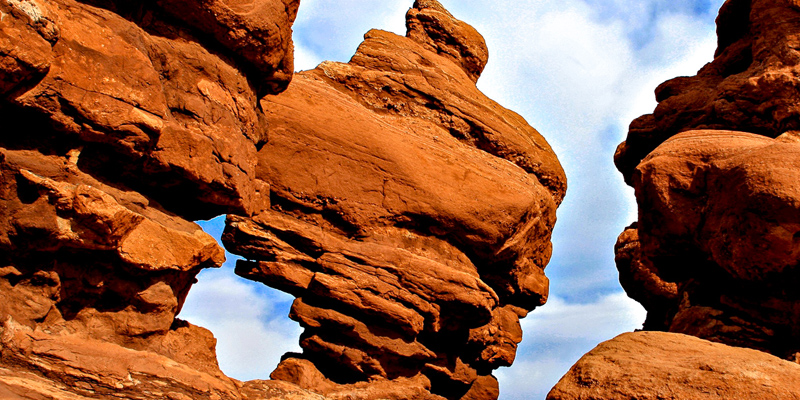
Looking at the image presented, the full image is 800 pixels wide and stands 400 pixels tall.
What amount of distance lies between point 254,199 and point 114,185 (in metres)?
3.29

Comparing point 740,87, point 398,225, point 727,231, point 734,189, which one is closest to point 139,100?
point 398,225

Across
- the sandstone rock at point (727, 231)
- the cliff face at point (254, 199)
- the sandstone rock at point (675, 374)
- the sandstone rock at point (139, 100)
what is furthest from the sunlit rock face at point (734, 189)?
the sandstone rock at point (139, 100)

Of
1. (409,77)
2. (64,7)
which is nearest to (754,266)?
(409,77)

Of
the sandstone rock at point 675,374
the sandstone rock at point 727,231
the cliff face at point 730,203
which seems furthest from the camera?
the sandstone rock at point 727,231

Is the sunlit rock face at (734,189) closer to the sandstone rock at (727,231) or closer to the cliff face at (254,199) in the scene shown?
the sandstone rock at (727,231)

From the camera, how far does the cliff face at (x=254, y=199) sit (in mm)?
8664

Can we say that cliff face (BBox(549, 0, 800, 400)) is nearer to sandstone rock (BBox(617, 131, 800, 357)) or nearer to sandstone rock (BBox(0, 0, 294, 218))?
sandstone rock (BBox(617, 131, 800, 357))

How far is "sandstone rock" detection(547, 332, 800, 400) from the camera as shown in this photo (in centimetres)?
891

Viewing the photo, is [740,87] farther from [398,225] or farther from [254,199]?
[254,199]

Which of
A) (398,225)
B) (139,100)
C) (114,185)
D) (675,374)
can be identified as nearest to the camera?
(675,374)

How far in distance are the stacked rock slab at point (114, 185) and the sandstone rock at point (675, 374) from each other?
5246 mm

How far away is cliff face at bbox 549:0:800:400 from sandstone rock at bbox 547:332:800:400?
53 millimetres

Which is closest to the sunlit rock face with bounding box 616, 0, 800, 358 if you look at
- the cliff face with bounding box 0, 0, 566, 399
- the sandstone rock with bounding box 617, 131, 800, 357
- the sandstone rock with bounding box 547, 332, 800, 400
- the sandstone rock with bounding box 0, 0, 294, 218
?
the sandstone rock with bounding box 617, 131, 800, 357

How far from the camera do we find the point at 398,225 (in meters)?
14.9
